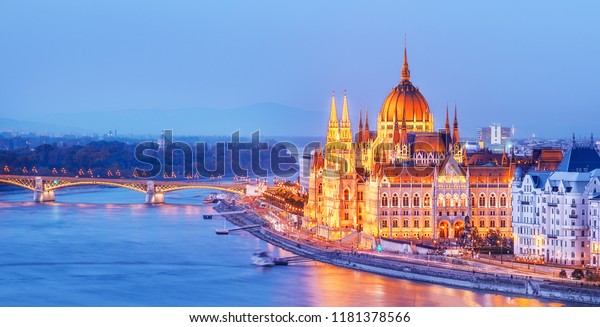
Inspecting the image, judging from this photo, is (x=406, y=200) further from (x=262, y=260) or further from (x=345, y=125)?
(x=345, y=125)

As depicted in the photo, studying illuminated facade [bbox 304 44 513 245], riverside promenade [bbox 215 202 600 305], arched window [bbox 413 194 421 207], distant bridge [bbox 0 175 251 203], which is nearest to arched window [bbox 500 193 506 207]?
illuminated facade [bbox 304 44 513 245]

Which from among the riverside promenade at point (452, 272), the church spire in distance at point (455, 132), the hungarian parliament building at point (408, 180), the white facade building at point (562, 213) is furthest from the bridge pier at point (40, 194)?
the white facade building at point (562, 213)

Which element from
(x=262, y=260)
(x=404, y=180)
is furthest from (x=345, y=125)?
(x=262, y=260)

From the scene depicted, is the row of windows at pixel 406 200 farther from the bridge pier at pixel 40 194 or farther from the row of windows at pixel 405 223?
the bridge pier at pixel 40 194

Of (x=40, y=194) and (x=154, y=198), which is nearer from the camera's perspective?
(x=154, y=198)

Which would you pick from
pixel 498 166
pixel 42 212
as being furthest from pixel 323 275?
pixel 42 212

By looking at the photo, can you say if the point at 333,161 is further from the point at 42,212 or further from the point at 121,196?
the point at 121,196

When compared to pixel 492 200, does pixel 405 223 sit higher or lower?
lower
